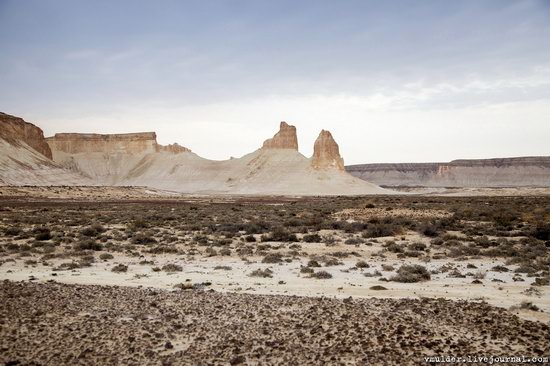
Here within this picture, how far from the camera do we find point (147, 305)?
9102 millimetres

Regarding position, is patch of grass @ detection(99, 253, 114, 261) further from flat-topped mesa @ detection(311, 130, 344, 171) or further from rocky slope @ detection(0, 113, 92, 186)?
flat-topped mesa @ detection(311, 130, 344, 171)

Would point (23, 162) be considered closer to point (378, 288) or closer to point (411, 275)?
point (411, 275)

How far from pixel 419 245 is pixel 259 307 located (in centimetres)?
1131

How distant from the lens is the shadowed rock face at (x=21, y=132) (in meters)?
104

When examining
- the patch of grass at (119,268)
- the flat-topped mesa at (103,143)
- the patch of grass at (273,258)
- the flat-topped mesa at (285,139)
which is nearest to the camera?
the patch of grass at (119,268)

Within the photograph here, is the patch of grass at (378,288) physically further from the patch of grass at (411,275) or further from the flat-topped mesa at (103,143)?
the flat-topped mesa at (103,143)

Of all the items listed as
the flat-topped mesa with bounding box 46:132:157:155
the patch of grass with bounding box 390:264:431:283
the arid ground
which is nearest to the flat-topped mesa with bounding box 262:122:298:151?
the flat-topped mesa with bounding box 46:132:157:155

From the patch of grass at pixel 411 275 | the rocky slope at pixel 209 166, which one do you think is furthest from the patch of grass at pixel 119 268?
the rocky slope at pixel 209 166

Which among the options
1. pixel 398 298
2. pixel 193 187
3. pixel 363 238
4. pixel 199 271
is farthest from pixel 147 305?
pixel 193 187

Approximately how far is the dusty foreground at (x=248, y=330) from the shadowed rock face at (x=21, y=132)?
4228 inches

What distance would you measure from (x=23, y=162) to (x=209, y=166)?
2240 inches

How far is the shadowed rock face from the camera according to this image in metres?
104

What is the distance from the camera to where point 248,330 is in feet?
25.2

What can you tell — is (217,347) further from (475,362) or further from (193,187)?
(193,187)
